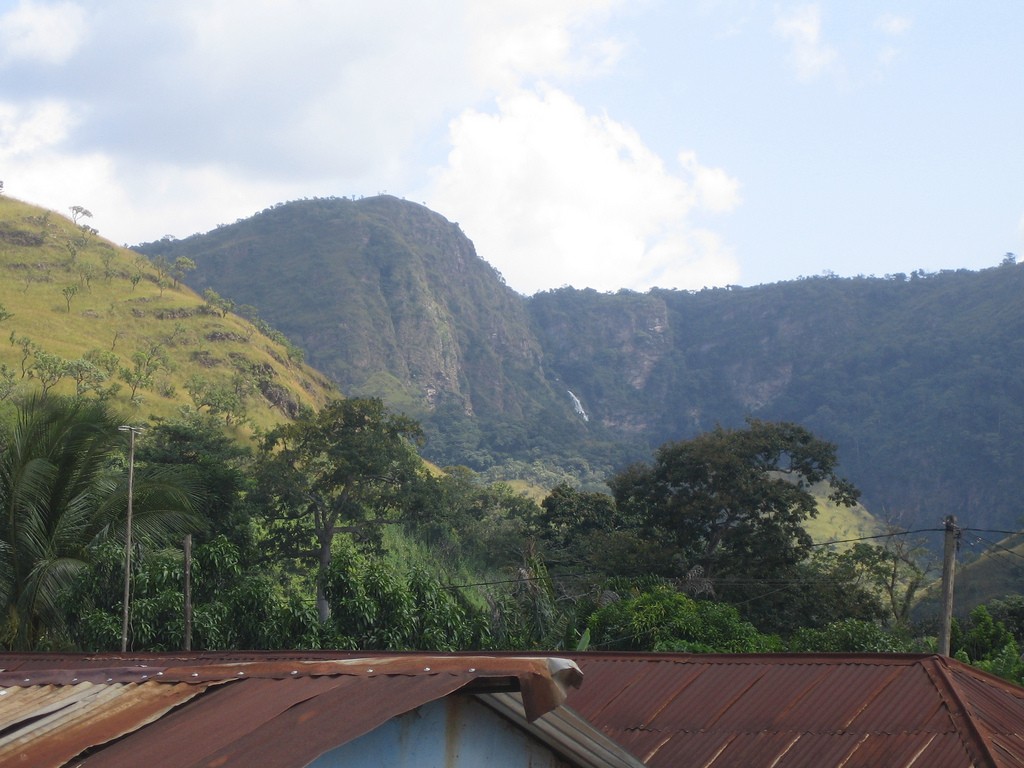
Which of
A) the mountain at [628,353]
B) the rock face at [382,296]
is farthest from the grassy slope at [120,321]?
the rock face at [382,296]

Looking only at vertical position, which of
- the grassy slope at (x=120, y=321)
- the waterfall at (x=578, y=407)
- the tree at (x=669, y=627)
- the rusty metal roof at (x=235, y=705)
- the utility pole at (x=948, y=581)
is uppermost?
the grassy slope at (x=120, y=321)

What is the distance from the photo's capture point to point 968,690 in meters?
7.18

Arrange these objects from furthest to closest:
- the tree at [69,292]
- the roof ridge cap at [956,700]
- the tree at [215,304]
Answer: the tree at [215,304] < the tree at [69,292] < the roof ridge cap at [956,700]

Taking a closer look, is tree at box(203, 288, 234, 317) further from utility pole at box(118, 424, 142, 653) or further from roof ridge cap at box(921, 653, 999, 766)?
roof ridge cap at box(921, 653, 999, 766)

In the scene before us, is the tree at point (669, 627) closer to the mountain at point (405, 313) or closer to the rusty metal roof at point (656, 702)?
the rusty metal roof at point (656, 702)

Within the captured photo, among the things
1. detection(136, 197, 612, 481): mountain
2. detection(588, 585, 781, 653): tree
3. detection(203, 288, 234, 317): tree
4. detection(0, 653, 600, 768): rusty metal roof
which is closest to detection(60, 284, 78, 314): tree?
detection(203, 288, 234, 317): tree

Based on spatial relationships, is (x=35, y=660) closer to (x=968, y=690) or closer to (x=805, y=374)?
(x=968, y=690)

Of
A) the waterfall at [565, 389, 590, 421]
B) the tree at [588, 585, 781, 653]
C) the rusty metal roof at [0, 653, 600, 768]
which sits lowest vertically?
the tree at [588, 585, 781, 653]

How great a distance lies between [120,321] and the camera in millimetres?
60844

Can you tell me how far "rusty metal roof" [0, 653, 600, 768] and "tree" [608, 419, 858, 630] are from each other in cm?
2579

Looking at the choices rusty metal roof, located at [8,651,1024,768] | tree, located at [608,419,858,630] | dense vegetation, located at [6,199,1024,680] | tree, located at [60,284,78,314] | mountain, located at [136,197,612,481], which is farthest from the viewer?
mountain, located at [136,197,612,481]

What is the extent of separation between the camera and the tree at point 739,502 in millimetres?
29891

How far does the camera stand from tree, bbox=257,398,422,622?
33.2 m

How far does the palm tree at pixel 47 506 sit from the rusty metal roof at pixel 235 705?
10.6 m
